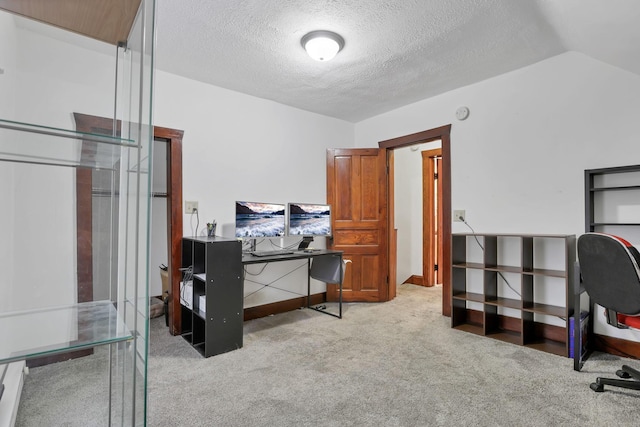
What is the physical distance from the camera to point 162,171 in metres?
4.05

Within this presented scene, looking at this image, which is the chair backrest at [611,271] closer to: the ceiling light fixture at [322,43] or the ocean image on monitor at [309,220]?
the ceiling light fixture at [322,43]

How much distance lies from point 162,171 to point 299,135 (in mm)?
1818

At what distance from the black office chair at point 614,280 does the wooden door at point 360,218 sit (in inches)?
87.3

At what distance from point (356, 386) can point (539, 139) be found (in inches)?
104

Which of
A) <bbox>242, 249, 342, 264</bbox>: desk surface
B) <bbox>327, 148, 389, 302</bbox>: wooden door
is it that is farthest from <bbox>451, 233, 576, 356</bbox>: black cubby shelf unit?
<bbox>242, 249, 342, 264</bbox>: desk surface

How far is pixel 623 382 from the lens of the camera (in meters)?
1.86

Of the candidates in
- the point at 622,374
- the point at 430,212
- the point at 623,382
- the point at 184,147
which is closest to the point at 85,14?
the point at 184,147

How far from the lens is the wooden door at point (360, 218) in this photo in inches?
160

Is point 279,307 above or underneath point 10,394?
underneath

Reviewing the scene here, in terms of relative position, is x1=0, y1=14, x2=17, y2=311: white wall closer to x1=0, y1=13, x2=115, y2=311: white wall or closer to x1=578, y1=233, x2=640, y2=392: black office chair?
x1=0, y1=13, x2=115, y2=311: white wall

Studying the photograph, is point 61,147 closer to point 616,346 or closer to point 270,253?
point 270,253

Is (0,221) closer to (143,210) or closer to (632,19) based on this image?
(143,210)

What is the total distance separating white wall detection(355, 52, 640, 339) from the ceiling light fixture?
1.70 m

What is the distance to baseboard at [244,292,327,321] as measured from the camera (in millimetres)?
3424
